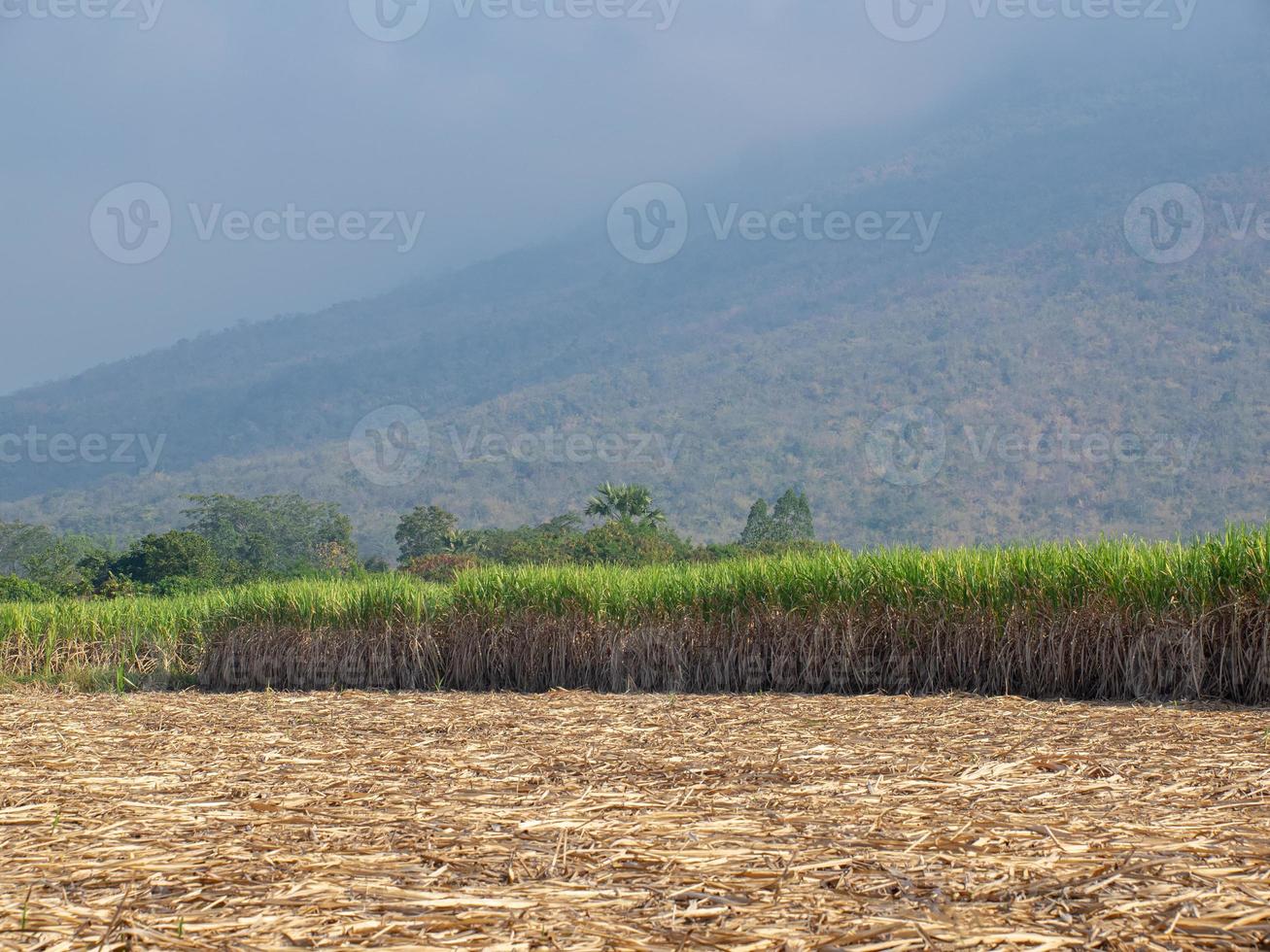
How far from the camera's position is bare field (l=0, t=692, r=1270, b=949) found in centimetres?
267

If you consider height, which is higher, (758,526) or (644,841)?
(758,526)

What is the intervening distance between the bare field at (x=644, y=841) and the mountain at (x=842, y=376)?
5967cm

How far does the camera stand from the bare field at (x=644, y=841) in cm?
267

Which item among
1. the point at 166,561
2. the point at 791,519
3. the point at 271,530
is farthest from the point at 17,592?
the point at 791,519

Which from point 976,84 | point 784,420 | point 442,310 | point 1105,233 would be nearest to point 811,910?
point 784,420

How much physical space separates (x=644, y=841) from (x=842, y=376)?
94177 millimetres

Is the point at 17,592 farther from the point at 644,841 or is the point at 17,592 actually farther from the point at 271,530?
the point at 271,530

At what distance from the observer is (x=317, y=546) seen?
6203cm

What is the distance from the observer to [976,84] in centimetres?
18412

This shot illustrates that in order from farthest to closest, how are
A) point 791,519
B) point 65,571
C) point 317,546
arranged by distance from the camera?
point 317,546 < point 791,519 < point 65,571

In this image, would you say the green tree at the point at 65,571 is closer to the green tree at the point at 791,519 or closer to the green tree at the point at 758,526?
the green tree at the point at 758,526

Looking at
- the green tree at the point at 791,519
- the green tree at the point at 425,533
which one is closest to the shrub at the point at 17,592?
the green tree at the point at 425,533

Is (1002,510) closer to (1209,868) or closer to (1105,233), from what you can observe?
(1105,233)

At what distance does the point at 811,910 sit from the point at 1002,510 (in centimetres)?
7658
